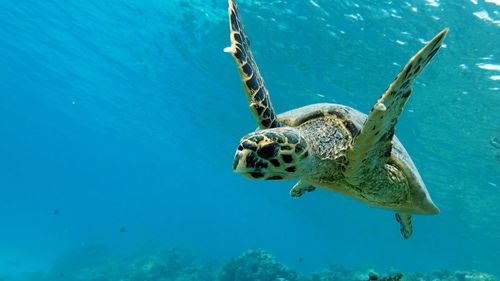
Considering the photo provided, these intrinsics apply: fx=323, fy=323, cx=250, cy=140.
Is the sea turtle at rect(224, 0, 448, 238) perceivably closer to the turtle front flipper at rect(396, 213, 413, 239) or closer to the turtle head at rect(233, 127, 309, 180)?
the turtle head at rect(233, 127, 309, 180)

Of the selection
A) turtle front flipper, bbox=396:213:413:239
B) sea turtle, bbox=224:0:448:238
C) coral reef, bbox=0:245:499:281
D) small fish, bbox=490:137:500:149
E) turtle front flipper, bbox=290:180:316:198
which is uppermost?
sea turtle, bbox=224:0:448:238

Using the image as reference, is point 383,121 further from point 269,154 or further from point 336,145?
point 269,154

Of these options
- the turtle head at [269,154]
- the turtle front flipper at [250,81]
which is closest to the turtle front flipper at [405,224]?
the turtle front flipper at [250,81]

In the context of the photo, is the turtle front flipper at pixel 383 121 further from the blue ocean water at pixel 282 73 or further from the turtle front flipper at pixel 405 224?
the blue ocean water at pixel 282 73

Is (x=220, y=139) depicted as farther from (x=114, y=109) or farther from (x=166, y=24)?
(x=166, y=24)

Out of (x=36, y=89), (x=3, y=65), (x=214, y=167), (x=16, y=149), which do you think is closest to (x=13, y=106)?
(x=36, y=89)

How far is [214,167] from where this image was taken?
163 feet

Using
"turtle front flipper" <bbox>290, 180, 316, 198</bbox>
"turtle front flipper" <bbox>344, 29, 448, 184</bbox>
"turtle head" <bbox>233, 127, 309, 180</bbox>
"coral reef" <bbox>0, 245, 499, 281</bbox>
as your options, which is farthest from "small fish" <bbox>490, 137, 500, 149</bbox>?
"turtle head" <bbox>233, 127, 309, 180</bbox>

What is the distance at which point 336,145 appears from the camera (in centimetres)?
279

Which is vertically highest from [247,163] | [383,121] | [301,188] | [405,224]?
[383,121]

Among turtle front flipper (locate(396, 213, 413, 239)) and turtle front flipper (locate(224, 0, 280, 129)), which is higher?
turtle front flipper (locate(224, 0, 280, 129))

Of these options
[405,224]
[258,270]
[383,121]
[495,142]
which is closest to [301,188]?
[405,224]

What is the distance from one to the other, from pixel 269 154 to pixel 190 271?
55.7ft

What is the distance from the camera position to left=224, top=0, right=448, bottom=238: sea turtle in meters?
2.04
